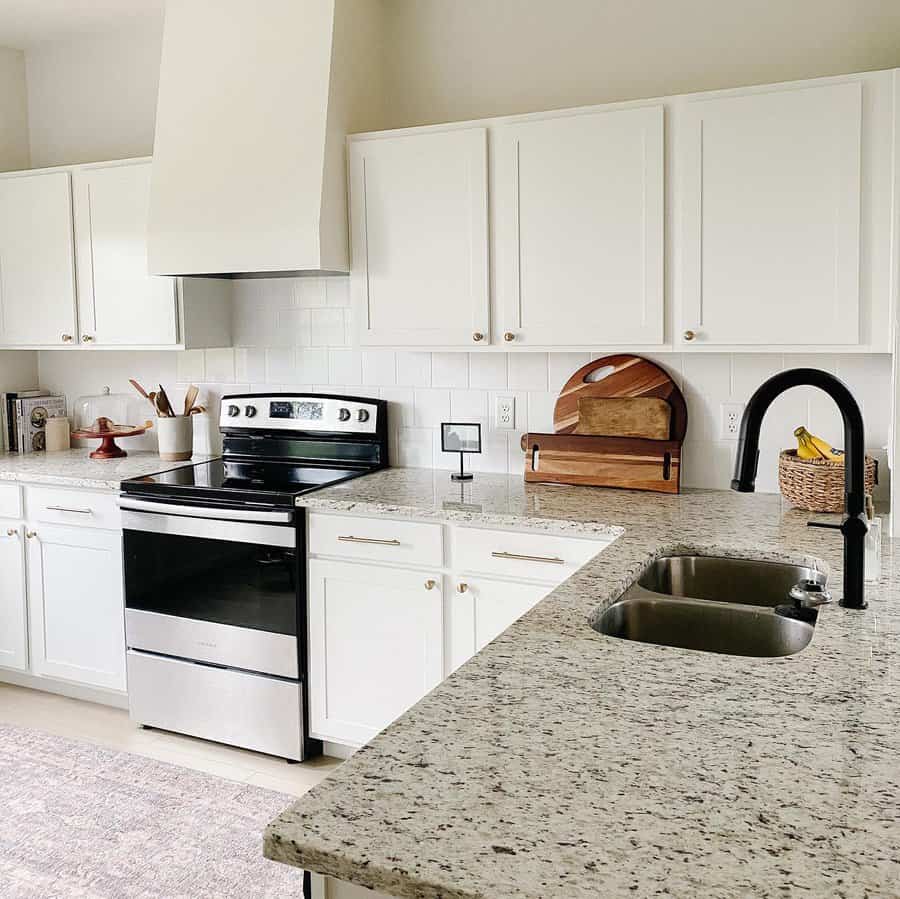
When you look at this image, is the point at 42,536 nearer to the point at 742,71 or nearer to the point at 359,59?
the point at 359,59

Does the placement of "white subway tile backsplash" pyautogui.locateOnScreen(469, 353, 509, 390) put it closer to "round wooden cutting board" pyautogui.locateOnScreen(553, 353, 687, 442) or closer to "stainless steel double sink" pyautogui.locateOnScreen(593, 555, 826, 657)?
"round wooden cutting board" pyautogui.locateOnScreen(553, 353, 687, 442)

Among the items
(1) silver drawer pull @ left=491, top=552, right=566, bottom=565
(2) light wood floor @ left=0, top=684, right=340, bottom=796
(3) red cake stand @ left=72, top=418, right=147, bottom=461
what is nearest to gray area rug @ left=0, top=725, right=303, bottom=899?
(2) light wood floor @ left=0, top=684, right=340, bottom=796

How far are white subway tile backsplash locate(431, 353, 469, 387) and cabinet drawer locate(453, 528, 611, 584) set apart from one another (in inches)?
32.5

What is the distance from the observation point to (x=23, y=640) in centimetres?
388

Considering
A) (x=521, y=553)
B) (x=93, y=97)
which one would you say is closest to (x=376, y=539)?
(x=521, y=553)

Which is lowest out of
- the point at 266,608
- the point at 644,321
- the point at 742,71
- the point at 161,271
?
the point at 266,608

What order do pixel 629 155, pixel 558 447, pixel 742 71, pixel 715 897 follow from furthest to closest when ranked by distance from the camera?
pixel 558 447 < pixel 742 71 < pixel 629 155 < pixel 715 897

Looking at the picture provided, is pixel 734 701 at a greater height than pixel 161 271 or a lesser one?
lesser

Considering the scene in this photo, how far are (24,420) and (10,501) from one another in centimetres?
57

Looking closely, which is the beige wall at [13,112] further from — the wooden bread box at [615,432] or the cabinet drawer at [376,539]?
the wooden bread box at [615,432]

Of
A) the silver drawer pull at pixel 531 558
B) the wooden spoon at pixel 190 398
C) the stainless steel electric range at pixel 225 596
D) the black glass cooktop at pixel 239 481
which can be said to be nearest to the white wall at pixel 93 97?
the wooden spoon at pixel 190 398

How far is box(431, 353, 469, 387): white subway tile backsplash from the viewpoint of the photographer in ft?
11.7

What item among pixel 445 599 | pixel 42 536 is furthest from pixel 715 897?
pixel 42 536

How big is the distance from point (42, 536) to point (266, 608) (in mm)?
1108
